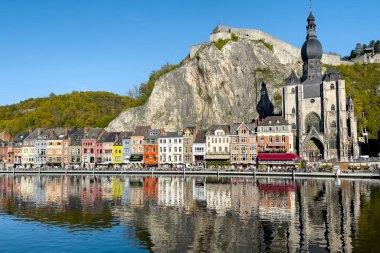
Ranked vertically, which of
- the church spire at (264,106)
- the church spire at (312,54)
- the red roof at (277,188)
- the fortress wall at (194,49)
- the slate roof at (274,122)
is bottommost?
the red roof at (277,188)

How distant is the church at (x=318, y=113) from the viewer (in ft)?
247

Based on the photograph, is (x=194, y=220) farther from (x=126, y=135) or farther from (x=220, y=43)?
(x=220, y=43)

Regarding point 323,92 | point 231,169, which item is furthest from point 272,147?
point 323,92

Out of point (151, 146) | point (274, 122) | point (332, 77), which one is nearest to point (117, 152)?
point (151, 146)

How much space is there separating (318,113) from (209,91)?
2641 cm

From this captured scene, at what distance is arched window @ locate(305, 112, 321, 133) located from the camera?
78.1m

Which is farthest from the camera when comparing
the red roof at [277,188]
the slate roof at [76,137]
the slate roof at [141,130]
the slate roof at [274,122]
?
the slate roof at [76,137]

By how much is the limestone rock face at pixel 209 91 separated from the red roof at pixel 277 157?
57.6 feet

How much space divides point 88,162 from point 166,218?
63310 mm

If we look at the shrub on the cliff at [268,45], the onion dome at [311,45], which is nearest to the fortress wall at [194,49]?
the shrub on the cliff at [268,45]

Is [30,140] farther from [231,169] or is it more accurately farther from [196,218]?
[196,218]

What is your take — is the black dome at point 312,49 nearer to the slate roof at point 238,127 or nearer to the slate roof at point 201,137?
the slate roof at point 238,127

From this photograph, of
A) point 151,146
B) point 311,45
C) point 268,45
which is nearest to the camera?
point 311,45

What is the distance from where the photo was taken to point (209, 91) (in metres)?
93.4
